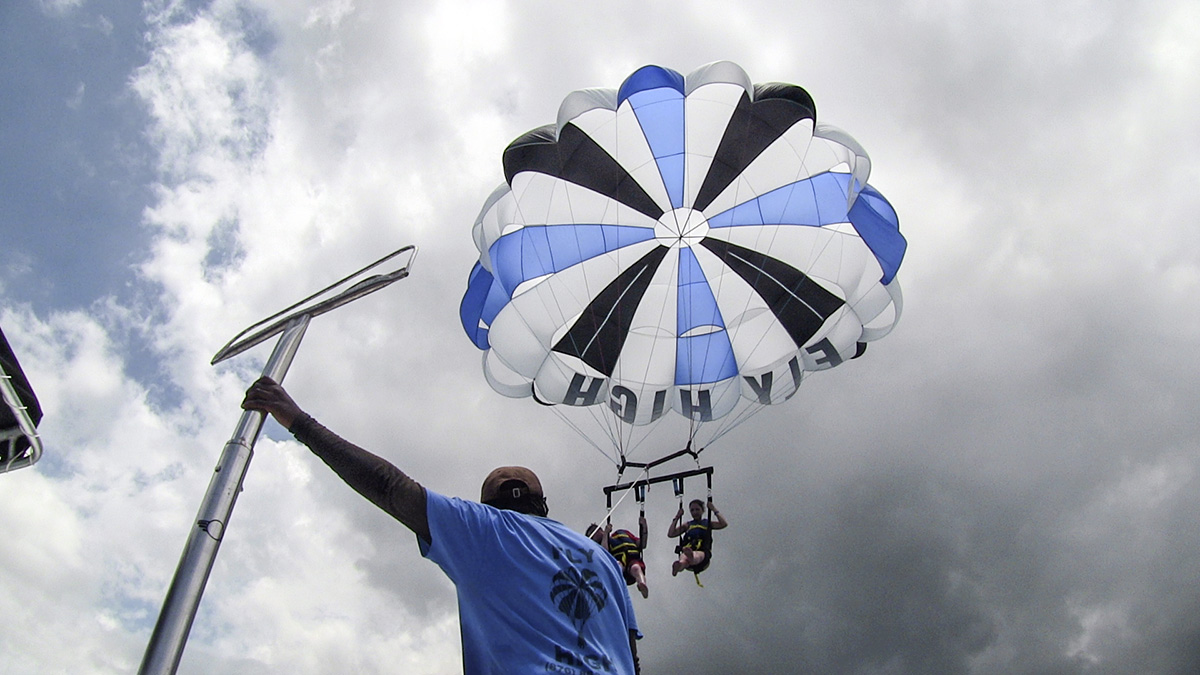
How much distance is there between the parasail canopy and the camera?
8586 mm

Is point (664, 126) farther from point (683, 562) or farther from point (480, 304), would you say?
point (683, 562)

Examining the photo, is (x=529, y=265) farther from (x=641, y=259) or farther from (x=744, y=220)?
(x=744, y=220)

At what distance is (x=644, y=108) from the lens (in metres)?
8.69

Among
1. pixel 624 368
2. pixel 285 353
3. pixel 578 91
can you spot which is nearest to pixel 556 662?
pixel 285 353

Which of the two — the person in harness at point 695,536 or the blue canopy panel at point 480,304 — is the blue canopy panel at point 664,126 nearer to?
the blue canopy panel at point 480,304

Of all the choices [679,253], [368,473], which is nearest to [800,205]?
[679,253]

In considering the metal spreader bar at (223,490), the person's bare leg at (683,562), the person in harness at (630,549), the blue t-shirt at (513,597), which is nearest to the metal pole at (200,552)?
the metal spreader bar at (223,490)

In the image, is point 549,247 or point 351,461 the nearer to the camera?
point 351,461

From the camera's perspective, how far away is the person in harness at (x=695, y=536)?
9.03 metres

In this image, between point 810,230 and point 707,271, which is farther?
point 707,271

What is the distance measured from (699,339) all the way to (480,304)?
9.49 feet

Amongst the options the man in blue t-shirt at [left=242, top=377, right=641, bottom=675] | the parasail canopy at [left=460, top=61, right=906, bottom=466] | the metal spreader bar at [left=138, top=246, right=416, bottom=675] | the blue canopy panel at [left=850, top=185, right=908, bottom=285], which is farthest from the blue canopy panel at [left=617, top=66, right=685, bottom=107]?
the man in blue t-shirt at [left=242, top=377, right=641, bottom=675]

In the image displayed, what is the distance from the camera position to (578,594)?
1.83 meters

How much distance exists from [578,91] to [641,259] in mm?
2411
